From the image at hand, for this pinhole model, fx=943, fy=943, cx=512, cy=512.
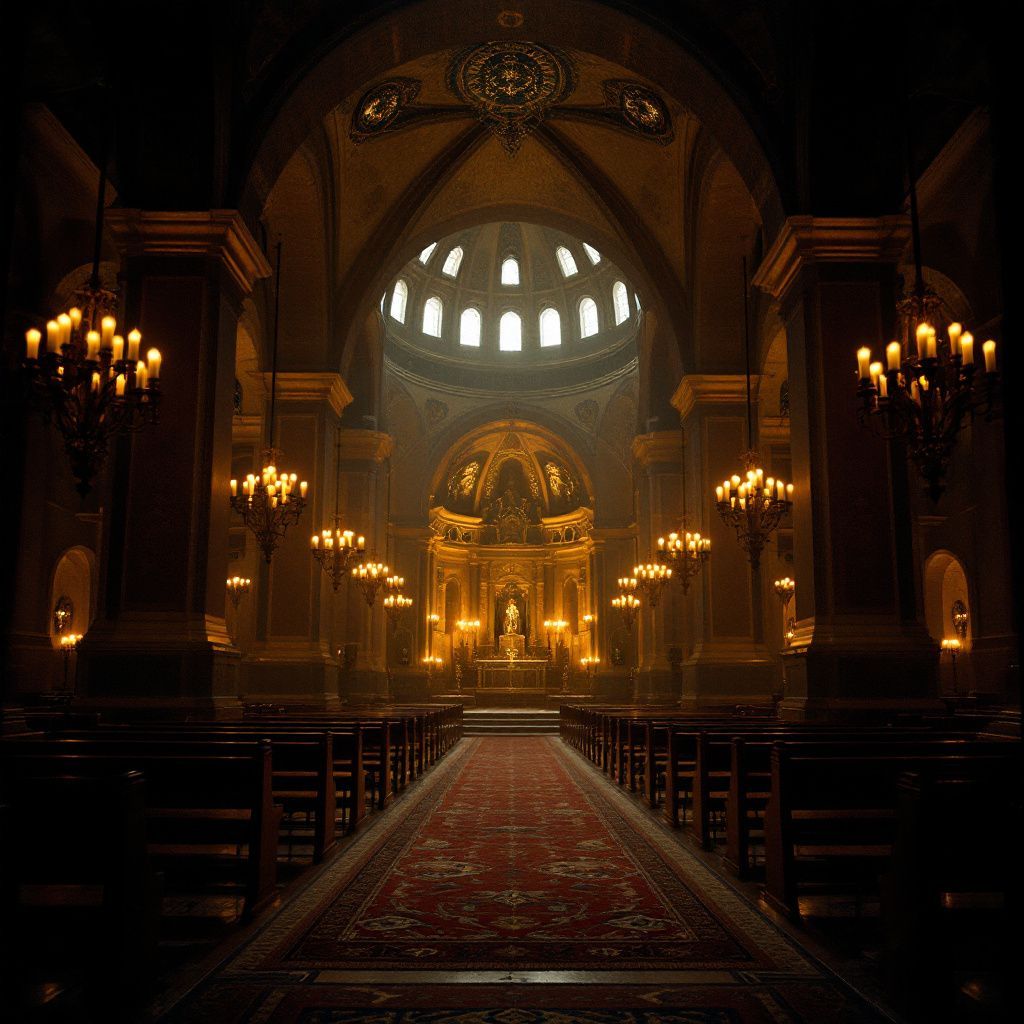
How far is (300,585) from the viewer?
1695 centimetres

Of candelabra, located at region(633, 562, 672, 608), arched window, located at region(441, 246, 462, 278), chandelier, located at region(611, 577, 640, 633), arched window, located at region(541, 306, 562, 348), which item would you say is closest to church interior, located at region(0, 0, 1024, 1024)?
candelabra, located at region(633, 562, 672, 608)

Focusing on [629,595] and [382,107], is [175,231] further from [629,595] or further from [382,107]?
[629,595]

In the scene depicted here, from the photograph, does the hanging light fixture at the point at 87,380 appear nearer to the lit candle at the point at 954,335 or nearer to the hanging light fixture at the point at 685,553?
the lit candle at the point at 954,335

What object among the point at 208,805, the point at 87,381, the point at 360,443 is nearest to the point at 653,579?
the point at 360,443

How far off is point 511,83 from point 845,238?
8354 mm

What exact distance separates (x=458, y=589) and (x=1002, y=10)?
37.2m

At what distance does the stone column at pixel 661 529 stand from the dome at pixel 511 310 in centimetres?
1157

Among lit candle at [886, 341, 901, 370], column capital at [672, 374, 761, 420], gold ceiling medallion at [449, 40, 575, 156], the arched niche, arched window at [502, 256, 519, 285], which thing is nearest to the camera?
lit candle at [886, 341, 901, 370]

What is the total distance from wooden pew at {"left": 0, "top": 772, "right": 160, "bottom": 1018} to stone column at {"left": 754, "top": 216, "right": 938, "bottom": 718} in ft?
24.5

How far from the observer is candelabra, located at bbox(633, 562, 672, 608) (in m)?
19.9

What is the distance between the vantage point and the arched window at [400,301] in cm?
3331

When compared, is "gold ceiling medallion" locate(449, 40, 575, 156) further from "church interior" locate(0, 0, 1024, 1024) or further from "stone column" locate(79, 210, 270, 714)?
"stone column" locate(79, 210, 270, 714)

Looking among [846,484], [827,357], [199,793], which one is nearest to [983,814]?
[199,793]

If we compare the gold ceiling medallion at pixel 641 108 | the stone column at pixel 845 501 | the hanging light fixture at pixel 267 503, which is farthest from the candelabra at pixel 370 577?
the stone column at pixel 845 501
